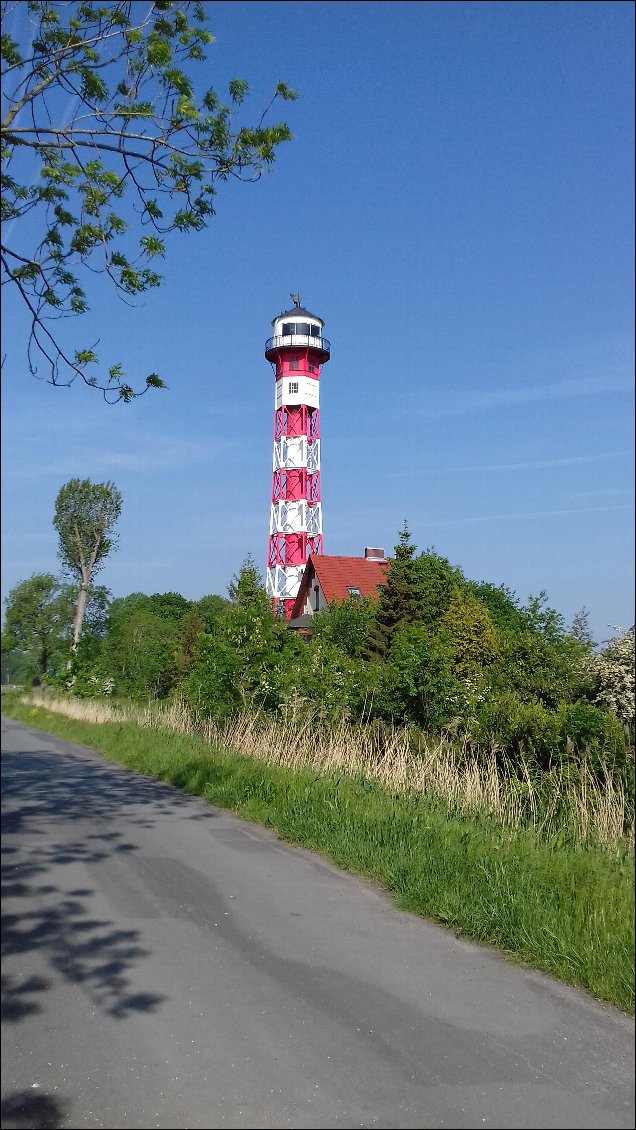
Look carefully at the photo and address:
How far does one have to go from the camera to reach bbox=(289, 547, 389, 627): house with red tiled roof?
14.0 feet

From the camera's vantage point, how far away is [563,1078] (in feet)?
9.77

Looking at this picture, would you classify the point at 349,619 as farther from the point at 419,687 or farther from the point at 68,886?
the point at 419,687

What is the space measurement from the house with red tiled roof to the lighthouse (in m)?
0.07

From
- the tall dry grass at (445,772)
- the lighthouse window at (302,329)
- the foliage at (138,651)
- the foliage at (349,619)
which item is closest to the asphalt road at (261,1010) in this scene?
the tall dry grass at (445,772)

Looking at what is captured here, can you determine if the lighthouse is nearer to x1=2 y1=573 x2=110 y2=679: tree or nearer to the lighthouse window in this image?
the lighthouse window

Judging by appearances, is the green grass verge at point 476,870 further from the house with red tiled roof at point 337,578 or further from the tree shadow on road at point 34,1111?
the tree shadow on road at point 34,1111

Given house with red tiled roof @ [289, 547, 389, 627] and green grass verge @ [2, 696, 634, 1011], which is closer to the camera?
house with red tiled roof @ [289, 547, 389, 627]

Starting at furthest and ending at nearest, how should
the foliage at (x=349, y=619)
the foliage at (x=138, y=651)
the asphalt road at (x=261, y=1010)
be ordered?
the foliage at (x=138, y=651), the foliage at (x=349, y=619), the asphalt road at (x=261, y=1010)

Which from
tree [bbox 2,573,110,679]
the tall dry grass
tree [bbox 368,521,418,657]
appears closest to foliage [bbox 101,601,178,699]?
tree [bbox 2,573,110,679]

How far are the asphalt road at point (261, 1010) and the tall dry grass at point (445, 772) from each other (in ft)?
4.49

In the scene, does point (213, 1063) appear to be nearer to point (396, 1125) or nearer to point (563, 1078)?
point (396, 1125)

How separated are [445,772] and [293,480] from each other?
468 centimetres

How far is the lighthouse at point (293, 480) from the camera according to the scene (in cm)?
419

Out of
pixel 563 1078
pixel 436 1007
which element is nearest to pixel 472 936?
pixel 436 1007
